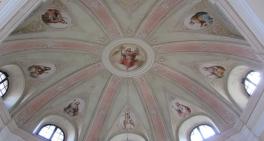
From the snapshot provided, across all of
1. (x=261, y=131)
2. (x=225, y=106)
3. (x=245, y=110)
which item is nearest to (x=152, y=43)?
(x=225, y=106)

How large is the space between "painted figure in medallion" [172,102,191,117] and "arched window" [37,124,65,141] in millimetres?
5589

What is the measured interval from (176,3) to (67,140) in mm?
7895

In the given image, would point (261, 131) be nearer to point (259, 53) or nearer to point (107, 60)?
point (259, 53)

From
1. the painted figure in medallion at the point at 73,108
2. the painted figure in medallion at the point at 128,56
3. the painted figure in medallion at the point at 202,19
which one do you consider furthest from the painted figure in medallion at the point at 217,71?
the painted figure in medallion at the point at 73,108

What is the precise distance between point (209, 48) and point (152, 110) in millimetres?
4211

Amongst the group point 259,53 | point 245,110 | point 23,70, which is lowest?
point 259,53

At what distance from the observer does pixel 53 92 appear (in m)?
16.4

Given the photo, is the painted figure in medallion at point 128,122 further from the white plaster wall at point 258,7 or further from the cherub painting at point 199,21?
the white plaster wall at point 258,7

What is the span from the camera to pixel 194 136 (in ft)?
52.4

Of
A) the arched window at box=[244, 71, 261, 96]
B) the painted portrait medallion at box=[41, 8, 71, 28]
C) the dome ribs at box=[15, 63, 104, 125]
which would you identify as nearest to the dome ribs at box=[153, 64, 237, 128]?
the arched window at box=[244, 71, 261, 96]

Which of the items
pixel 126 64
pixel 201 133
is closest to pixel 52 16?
pixel 126 64

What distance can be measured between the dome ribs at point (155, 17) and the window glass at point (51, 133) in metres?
5.86

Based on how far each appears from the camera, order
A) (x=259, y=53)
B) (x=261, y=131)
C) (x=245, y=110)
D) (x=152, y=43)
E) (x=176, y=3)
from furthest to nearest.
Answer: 1. (x=152, y=43)
2. (x=176, y=3)
3. (x=245, y=110)
4. (x=261, y=131)
5. (x=259, y=53)

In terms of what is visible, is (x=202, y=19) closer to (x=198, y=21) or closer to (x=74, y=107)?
(x=198, y=21)
